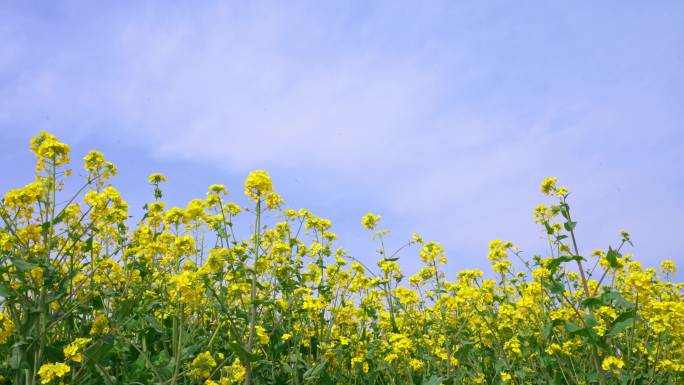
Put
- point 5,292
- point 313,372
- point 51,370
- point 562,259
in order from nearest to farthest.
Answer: point 51,370
point 5,292
point 562,259
point 313,372

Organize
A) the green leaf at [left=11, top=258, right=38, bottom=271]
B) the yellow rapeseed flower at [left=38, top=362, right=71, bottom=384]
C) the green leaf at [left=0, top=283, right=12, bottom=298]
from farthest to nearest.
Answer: the green leaf at [left=0, top=283, right=12, bottom=298] → the green leaf at [left=11, top=258, right=38, bottom=271] → the yellow rapeseed flower at [left=38, top=362, right=71, bottom=384]

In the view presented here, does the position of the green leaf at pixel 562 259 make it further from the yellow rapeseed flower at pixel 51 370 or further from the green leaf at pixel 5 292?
the green leaf at pixel 5 292

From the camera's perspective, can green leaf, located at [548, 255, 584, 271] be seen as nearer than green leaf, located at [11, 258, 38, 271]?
No

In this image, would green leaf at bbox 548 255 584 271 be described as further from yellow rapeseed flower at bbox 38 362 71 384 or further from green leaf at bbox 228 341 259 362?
yellow rapeseed flower at bbox 38 362 71 384

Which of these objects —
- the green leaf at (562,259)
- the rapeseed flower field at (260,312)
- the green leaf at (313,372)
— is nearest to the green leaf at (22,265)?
the rapeseed flower field at (260,312)

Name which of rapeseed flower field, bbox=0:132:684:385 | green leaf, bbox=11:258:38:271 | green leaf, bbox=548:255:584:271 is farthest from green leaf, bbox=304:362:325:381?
green leaf, bbox=11:258:38:271

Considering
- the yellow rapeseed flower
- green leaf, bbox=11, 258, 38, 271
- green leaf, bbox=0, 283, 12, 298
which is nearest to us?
the yellow rapeseed flower

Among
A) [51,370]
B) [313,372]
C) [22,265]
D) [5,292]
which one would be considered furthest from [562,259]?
[5,292]

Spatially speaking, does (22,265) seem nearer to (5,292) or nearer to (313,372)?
(5,292)

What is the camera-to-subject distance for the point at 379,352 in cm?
571

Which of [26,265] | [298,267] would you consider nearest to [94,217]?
[26,265]

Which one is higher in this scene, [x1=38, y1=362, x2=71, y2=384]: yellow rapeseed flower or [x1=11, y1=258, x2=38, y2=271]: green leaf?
[x1=11, y1=258, x2=38, y2=271]: green leaf

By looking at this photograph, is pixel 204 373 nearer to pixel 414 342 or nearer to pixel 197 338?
pixel 197 338

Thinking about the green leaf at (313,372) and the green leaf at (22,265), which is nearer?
the green leaf at (22,265)
